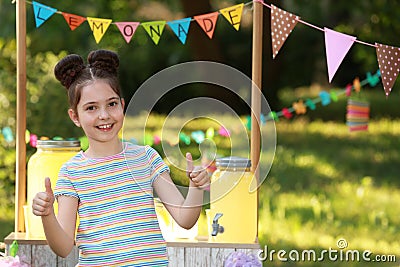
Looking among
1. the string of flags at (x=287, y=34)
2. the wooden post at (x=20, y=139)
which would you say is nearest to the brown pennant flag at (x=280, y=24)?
the string of flags at (x=287, y=34)

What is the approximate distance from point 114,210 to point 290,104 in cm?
715

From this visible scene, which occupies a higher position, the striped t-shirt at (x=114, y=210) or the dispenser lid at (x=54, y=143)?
the dispenser lid at (x=54, y=143)

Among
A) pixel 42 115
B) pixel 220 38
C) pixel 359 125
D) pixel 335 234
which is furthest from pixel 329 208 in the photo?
pixel 220 38

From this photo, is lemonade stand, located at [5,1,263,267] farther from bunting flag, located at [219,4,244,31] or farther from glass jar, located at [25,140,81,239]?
bunting flag, located at [219,4,244,31]

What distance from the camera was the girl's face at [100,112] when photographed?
2.06 m

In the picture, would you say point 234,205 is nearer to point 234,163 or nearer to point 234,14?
point 234,163

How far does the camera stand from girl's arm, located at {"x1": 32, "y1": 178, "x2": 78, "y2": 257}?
6.19 feet

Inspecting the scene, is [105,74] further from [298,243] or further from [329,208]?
[329,208]

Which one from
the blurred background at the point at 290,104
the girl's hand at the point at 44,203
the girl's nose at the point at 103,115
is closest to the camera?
the girl's hand at the point at 44,203

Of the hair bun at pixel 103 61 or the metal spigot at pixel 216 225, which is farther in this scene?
the metal spigot at pixel 216 225

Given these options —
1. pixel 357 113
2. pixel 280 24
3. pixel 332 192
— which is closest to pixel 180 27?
pixel 280 24

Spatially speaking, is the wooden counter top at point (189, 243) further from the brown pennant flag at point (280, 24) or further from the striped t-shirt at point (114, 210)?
the brown pennant flag at point (280, 24)

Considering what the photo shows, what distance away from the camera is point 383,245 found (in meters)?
3.84

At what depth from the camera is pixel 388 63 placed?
243cm
